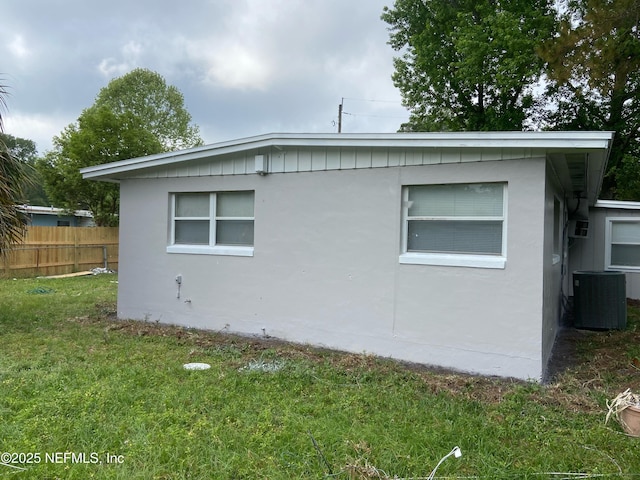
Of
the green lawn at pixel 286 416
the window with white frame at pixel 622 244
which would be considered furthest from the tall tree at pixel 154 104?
the green lawn at pixel 286 416

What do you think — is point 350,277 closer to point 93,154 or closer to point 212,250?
point 212,250

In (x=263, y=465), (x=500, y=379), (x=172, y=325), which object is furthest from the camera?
(x=172, y=325)

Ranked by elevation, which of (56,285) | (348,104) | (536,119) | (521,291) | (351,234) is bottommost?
(56,285)

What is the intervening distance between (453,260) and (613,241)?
7682 millimetres

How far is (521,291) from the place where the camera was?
4820 mm

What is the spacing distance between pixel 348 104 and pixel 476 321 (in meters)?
23.0

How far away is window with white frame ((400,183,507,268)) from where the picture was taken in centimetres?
502

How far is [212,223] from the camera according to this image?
7.07 metres

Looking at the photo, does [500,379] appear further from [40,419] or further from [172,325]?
[172,325]

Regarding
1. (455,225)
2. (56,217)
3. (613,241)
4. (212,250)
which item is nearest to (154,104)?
(56,217)

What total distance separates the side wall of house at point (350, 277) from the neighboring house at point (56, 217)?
1480 cm

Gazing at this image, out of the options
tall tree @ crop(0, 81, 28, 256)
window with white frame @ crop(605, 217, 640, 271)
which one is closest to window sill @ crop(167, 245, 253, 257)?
tall tree @ crop(0, 81, 28, 256)


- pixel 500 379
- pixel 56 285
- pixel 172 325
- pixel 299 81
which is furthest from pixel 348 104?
pixel 500 379

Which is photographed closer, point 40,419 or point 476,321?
point 40,419
